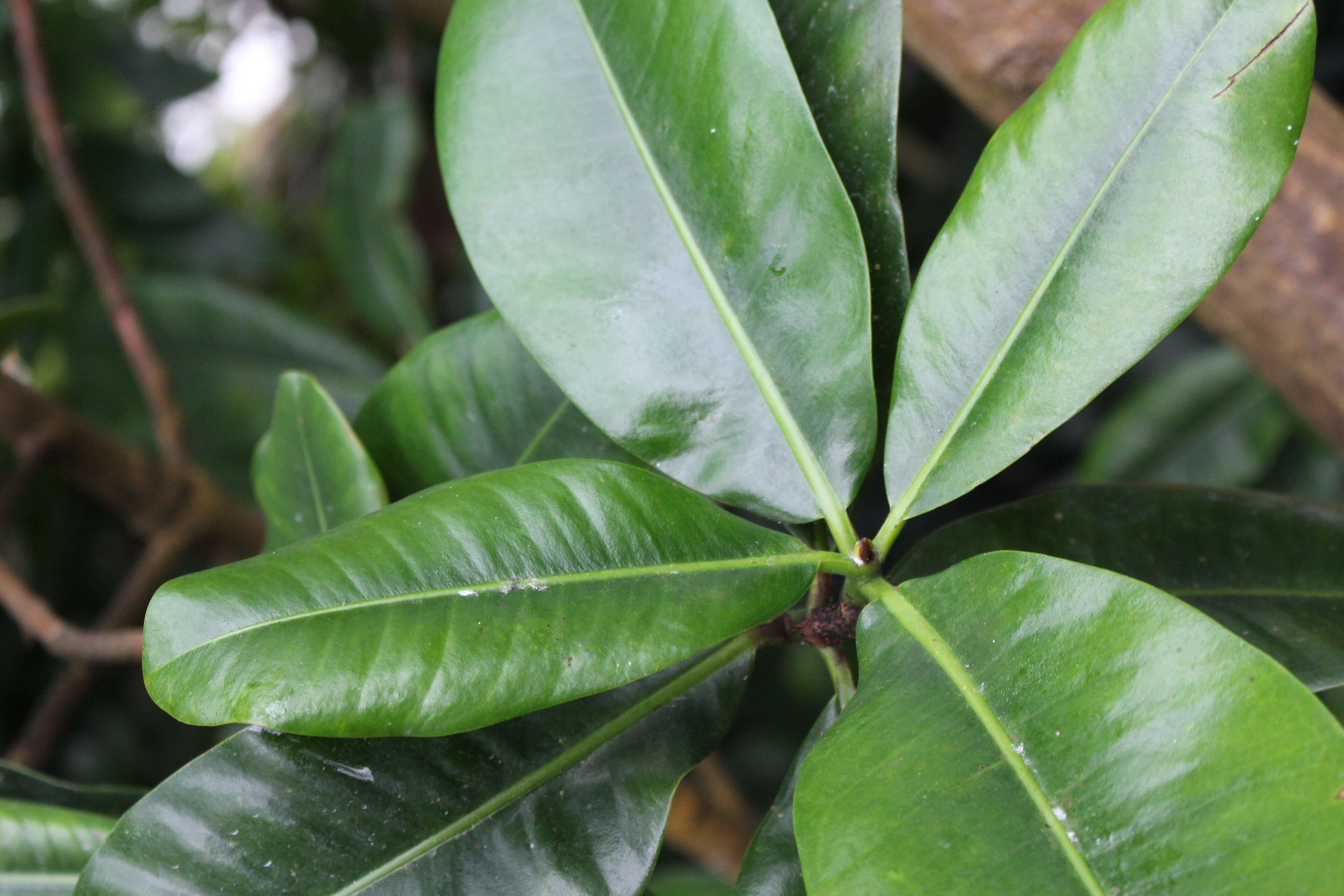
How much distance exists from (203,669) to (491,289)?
9.5 inches

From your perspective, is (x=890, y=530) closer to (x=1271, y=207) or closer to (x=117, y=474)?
(x=1271, y=207)

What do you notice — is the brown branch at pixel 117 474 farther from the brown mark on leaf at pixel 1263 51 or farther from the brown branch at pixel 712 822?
the brown mark on leaf at pixel 1263 51

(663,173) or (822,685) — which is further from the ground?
(663,173)

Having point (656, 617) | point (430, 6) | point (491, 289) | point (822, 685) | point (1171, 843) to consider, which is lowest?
point (822, 685)

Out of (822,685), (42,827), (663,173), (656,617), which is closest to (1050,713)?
(656,617)

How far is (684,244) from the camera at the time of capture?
50 cm

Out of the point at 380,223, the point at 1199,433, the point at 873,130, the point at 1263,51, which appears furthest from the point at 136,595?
the point at 1199,433

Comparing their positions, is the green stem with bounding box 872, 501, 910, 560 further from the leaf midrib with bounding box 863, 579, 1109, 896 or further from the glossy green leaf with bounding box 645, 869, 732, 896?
the glossy green leaf with bounding box 645, 869, 732, 896

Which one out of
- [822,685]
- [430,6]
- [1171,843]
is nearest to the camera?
[1171,843]

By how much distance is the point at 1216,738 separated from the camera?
343 millimetres

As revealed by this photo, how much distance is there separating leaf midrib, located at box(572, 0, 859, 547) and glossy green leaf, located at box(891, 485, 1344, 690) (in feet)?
0.24

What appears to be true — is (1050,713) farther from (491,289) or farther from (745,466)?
(491,289)

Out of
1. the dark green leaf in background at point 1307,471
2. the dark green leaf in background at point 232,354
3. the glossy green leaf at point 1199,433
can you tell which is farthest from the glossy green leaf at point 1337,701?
the dark green leaf in background at point 232,354

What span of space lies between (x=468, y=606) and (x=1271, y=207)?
2.18ft
